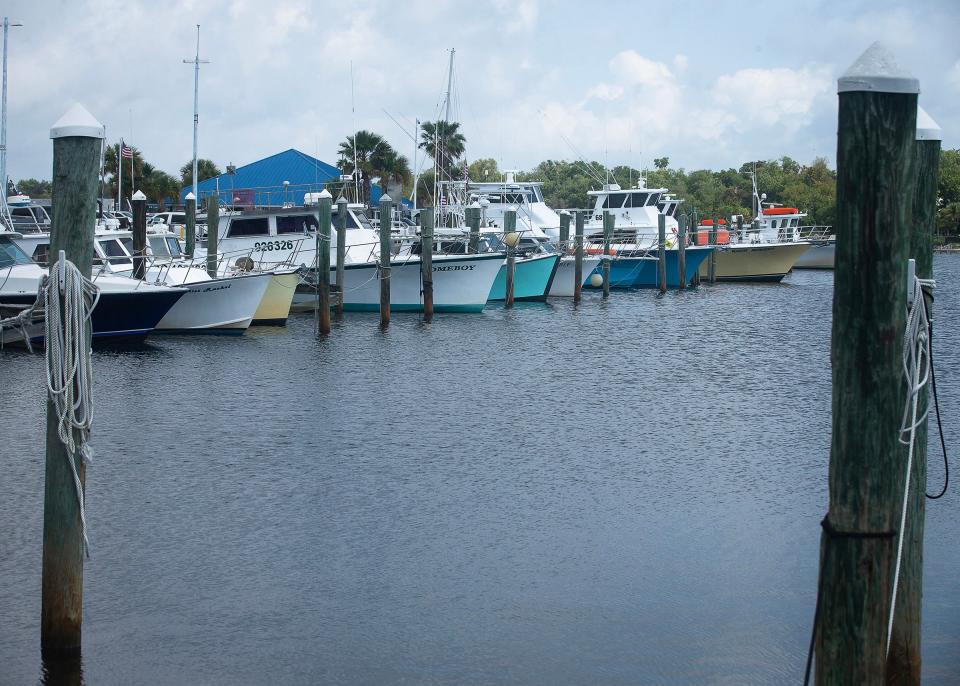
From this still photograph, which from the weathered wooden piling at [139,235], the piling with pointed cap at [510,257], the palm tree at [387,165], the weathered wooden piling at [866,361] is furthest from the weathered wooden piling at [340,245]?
the palm tree at [387,165]

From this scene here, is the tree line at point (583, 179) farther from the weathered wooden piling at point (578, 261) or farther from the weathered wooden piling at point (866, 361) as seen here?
the weathered wooden piling at point (866, 361)

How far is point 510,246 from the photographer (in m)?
33.3

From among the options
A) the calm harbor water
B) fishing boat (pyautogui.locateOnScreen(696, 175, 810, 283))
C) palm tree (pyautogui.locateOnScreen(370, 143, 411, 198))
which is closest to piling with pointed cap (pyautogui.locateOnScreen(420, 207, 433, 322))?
the calm harbor water

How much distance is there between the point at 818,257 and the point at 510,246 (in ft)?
131

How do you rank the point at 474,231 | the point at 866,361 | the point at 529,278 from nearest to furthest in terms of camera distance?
the point at 866,361
the point at 474,231
the point at 529,278

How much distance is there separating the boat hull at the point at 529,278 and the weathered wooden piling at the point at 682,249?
7270mm

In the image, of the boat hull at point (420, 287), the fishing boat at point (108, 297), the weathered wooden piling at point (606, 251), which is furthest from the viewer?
the weathered wooden piling at point (606, 251)

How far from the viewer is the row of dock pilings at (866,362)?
4.46 metres

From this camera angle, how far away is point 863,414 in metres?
4.65

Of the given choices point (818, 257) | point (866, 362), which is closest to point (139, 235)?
point (866, 362)

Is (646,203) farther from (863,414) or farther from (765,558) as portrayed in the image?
(863,414)

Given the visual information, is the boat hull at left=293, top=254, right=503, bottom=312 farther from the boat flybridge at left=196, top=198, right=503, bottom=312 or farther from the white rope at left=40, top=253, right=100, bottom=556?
the white rope at left=40, top=253, right=100, bottom=556

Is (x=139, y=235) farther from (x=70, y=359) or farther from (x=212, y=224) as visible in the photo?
(x=70, y=359)

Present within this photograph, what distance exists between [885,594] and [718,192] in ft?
375
